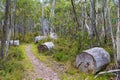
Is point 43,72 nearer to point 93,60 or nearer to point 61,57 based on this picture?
point 93,60

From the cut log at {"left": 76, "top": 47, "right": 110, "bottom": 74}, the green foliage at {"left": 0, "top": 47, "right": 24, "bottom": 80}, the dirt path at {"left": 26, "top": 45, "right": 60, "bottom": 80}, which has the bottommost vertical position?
the dirt path at {"left": 26, "top": 45, "right": 60, "bottom": 80}

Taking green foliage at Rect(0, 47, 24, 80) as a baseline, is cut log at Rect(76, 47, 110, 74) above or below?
above

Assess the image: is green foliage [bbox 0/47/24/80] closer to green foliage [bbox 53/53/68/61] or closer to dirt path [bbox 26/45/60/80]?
dirt path [bbox 26/45/60/80]

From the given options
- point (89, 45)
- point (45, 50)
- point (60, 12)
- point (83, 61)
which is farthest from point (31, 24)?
point (83, 61)

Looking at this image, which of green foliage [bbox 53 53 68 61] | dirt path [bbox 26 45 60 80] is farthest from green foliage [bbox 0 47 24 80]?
green foliage [bbox 53 53 68 61]

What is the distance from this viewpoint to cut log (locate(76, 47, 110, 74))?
11.2 m

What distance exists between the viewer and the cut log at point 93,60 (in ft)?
36.7

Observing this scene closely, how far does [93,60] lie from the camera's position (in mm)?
11227

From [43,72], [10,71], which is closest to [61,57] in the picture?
[43,72]

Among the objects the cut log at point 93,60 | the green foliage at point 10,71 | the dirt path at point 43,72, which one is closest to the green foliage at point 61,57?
the dirt path at point 43,72

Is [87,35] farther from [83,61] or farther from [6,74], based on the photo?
[6,74]

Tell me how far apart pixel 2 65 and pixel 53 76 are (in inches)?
113

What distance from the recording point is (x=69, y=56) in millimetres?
Answer: 15008

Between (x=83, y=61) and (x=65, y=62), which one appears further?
(x=65, y=62)
